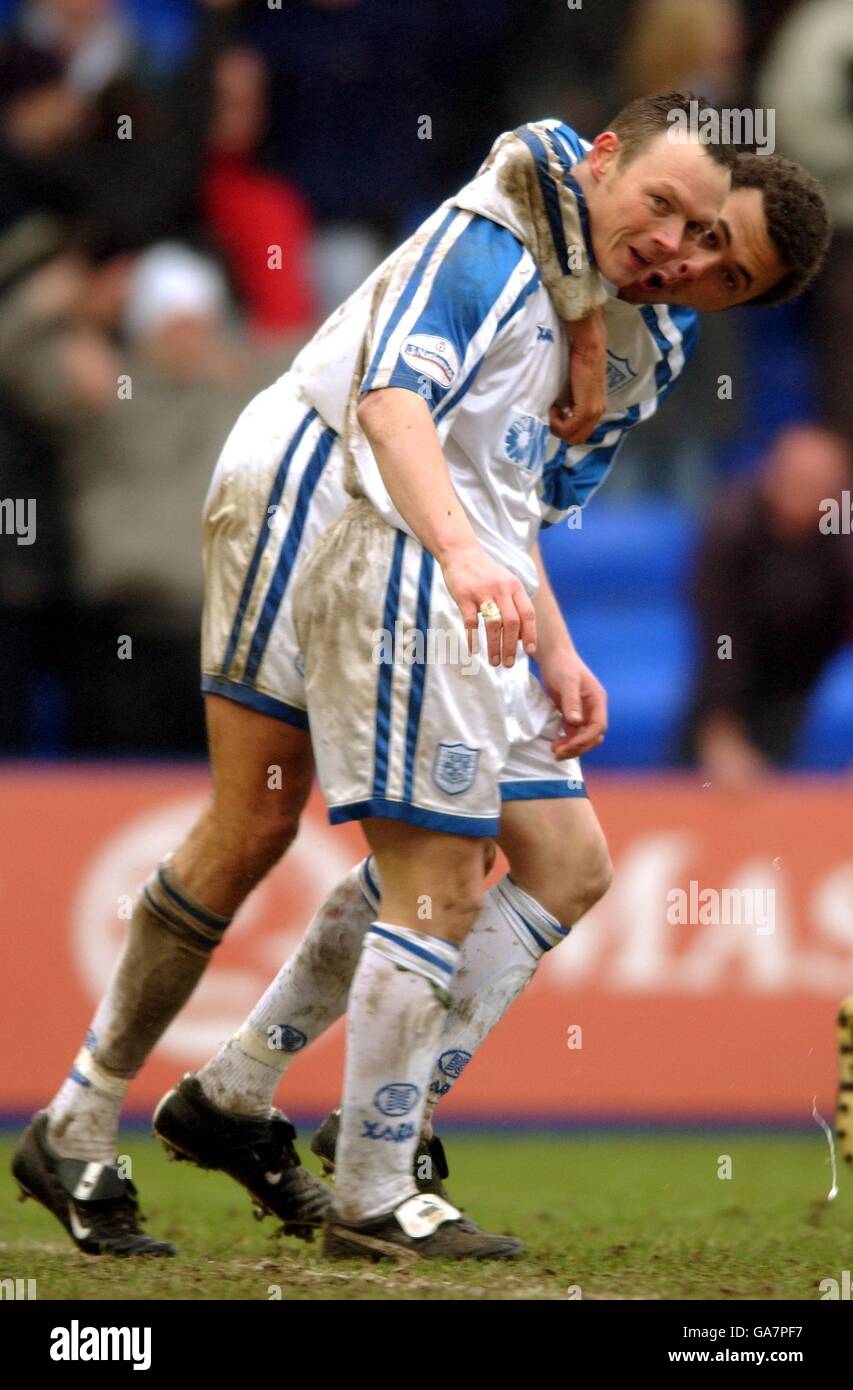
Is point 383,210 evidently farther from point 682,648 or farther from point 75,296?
point 682,648

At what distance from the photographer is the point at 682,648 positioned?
9508 millimetres

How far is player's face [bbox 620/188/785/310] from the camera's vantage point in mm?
3967

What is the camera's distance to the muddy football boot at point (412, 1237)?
151 inches

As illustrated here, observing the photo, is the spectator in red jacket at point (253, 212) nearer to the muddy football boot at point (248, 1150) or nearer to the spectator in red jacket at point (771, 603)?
the spectator in red jacket at point (771, 603)

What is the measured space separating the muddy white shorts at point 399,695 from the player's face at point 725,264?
71 centimetres

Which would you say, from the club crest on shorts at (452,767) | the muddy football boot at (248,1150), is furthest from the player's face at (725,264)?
the muddy football boot at (248,1150)

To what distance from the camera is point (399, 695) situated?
378 cm

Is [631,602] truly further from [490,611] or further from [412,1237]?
[490,611]

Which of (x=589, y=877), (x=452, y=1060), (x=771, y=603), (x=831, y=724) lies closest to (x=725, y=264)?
(x=589, y=877)

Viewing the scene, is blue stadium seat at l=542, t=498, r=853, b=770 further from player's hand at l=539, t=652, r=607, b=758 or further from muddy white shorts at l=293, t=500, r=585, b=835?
muddy white shorts at l=293, t=500, r=585, b=835

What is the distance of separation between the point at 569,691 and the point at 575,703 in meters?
0.03

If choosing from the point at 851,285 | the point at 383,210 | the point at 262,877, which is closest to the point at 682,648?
the point at 851,285

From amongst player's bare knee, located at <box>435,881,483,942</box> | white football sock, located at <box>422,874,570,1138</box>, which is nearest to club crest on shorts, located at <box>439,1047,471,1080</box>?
white football sock, located at <box>422,874,570,1138</box>

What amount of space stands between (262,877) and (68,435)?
4.79 meters
